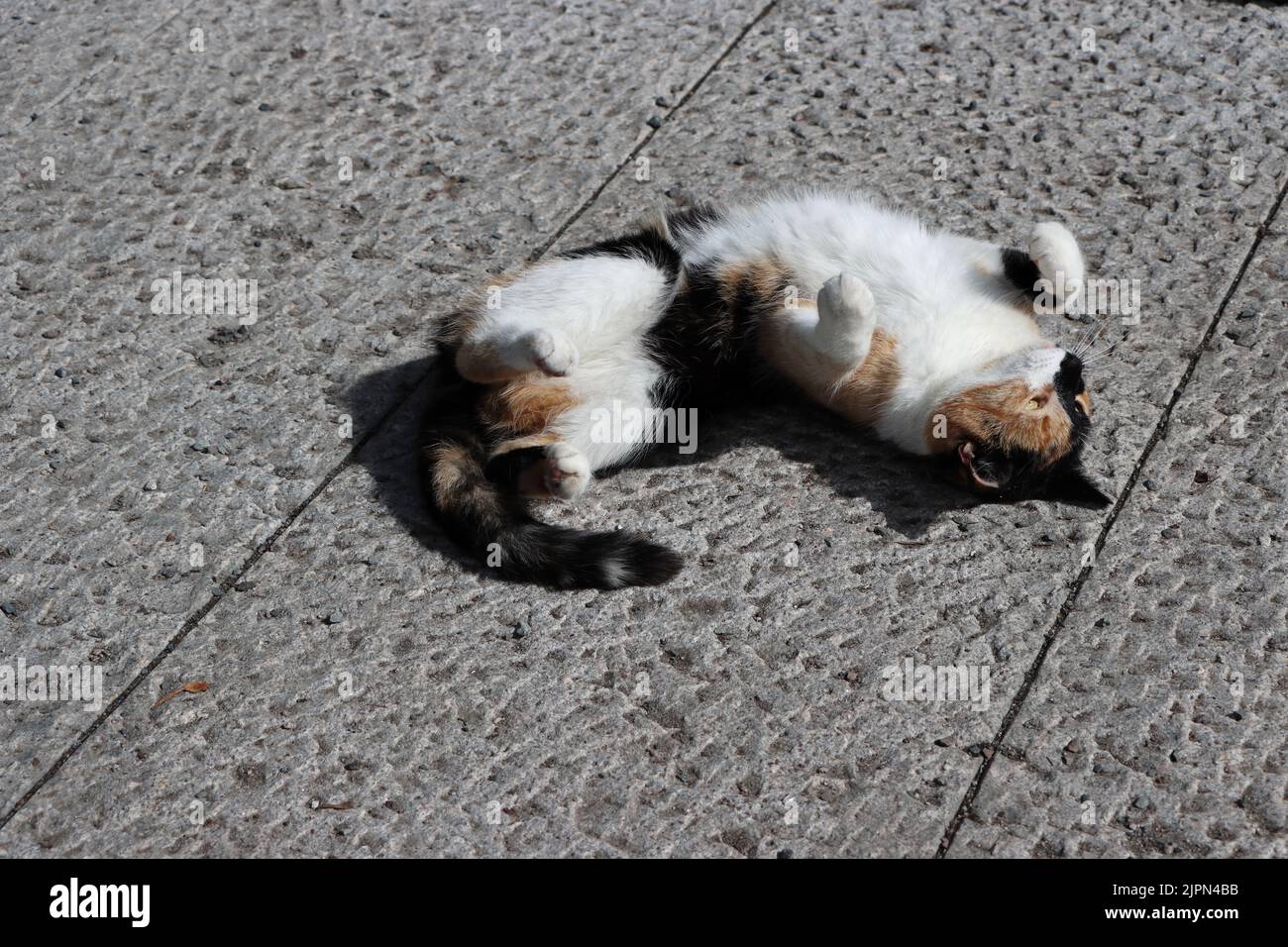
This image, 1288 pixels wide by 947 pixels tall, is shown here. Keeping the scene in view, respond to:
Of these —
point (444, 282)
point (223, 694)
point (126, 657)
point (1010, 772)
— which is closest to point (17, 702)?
point (126, 657)

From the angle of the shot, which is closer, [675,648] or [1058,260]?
[675,648]

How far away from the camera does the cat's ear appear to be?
12.2ft

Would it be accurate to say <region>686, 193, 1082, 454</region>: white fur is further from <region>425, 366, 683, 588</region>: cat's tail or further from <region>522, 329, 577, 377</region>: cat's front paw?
<region>425, 366, 683, 588</region>: cat's tail

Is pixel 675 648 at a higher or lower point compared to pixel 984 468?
lower

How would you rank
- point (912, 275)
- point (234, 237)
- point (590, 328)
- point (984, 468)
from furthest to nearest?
point (234, 237)
point (912, 275)
point (590, 328)
point (984, 468)

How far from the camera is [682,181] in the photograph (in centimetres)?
489

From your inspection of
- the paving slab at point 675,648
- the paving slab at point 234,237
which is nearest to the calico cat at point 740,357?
the paving slab at point 675,648

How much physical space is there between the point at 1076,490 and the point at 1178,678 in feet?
2.34

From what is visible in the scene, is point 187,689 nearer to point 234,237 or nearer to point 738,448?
point 738,448

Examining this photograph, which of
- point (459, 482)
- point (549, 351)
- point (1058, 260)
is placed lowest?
point (459, 482)

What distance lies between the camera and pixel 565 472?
362cm

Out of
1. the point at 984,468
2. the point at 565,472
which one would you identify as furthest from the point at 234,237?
the point at 984,468

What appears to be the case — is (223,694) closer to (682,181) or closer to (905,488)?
(905,488)

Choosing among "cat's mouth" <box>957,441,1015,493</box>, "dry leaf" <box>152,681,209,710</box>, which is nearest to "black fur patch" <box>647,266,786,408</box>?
"cat's mouth" <box>957,441,1015,493</box>
